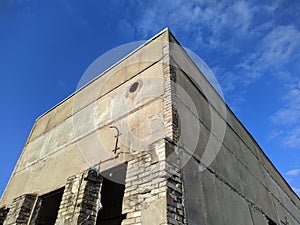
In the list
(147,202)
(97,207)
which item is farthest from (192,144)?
(97,207)

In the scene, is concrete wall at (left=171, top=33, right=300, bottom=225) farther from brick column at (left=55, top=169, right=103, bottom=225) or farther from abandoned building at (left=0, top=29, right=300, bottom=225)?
brick column at (left=55, top=169, right=103, bottom=225)

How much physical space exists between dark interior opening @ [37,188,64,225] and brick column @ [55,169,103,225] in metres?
1.17

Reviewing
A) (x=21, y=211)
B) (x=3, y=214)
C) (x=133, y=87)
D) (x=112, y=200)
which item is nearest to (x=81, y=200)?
(x=21, y=211)

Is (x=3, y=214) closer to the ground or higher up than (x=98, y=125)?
closer to the ground

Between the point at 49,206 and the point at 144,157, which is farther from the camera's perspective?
the point at 49,206

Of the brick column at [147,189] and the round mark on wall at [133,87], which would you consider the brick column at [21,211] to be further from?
the round mark on wall at [133,87]

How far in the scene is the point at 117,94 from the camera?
19.5 feet

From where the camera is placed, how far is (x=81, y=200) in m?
4.01

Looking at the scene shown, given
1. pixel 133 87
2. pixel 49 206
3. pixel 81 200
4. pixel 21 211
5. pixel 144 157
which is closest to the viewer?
pixel 144 157

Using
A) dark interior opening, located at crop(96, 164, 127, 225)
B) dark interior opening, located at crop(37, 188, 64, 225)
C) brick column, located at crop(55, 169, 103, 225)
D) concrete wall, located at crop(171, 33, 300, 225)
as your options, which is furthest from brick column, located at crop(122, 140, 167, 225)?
dark interior opening, located at crop(37, 188, 64, 225)

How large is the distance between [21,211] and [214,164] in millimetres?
4653

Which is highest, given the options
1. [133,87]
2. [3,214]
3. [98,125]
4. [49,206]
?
[133,87]

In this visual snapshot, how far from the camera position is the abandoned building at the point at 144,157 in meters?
3.52

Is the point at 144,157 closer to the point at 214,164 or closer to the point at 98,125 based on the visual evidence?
the point at 214,164
